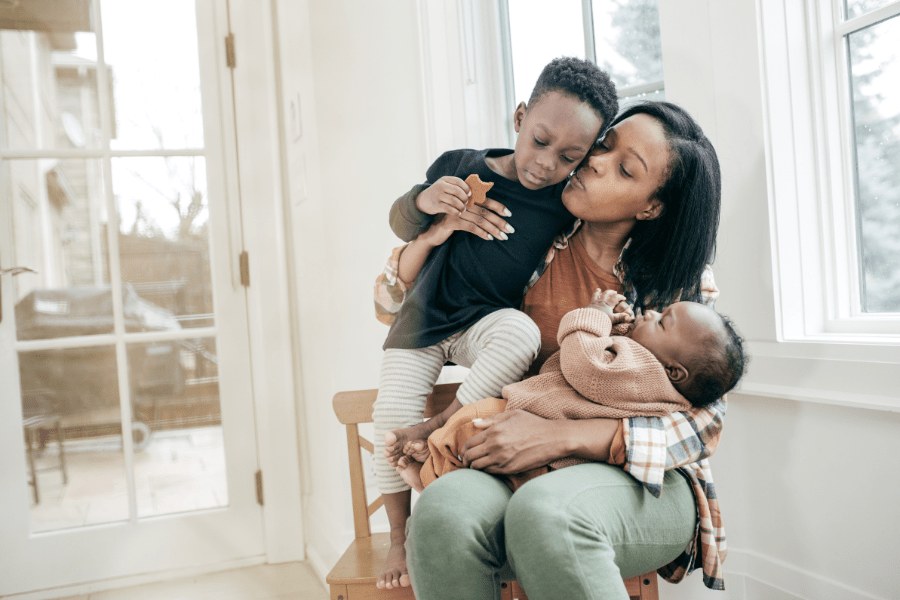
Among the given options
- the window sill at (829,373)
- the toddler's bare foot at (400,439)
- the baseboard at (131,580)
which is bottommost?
the baseboard at (131,580)

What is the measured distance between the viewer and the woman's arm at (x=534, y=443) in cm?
86

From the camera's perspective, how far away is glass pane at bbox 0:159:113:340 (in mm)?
1958

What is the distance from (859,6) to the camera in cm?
106

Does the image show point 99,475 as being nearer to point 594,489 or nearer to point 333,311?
point 333,311

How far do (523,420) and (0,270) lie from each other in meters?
1.87

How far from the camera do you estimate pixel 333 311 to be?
178 centimetres

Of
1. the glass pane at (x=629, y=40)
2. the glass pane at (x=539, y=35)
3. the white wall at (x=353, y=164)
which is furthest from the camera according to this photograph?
the white wall at (x=353, y=164)

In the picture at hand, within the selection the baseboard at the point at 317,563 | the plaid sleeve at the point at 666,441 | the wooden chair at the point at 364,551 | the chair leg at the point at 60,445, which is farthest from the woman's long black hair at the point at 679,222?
the chair leg at the point at 60,445

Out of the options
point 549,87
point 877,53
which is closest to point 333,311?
point 549,87

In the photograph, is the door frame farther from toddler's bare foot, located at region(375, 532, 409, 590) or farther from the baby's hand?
the baby's hand

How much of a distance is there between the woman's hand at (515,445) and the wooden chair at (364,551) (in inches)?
8.6

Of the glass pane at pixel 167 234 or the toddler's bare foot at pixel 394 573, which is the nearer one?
the toddler's bare foot at pixel 394 573

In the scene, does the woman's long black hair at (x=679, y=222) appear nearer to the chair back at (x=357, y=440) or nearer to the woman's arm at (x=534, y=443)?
the woman's arm at (x=534, y=443)

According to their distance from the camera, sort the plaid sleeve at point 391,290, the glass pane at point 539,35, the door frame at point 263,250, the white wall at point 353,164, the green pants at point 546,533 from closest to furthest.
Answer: the green pants at point 546,533 → the plaid sleeve at point 391,290 → the glass pane at point 539,35 → the white wall at point 353,164 → the door frame at point 263,250
